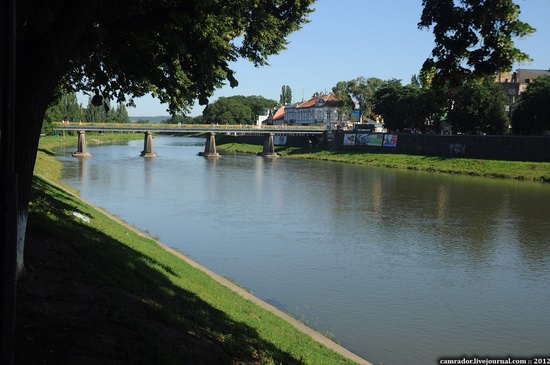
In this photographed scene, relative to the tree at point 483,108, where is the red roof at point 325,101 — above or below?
above

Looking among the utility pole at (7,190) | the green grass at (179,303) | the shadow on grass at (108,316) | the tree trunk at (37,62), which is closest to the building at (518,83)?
the green grass at (179,303)

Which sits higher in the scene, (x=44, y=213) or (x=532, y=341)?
(x=44, y=213)

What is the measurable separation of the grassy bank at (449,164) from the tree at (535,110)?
9.12m

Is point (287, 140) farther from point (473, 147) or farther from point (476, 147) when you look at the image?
point (476, 147)

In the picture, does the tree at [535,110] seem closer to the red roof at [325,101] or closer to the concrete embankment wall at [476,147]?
the concrete embankment wall at [476,147]

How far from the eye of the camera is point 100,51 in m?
12.0

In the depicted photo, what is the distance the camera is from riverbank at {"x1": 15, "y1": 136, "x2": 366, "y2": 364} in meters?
6.77

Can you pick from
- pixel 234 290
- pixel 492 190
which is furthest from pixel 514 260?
pixel 492 190

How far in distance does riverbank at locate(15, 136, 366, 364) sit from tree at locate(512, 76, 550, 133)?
2738 inches

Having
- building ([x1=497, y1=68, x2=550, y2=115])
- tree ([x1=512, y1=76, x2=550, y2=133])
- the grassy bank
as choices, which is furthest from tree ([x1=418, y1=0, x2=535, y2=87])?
building ([x1=497, y1=68, x2=550, y2=115])

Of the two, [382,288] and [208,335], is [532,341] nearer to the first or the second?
[382,288]

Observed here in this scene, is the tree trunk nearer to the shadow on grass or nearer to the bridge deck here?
the shadow on grass

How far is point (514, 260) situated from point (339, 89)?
394 ft

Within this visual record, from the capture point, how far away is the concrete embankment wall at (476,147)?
228 ft
